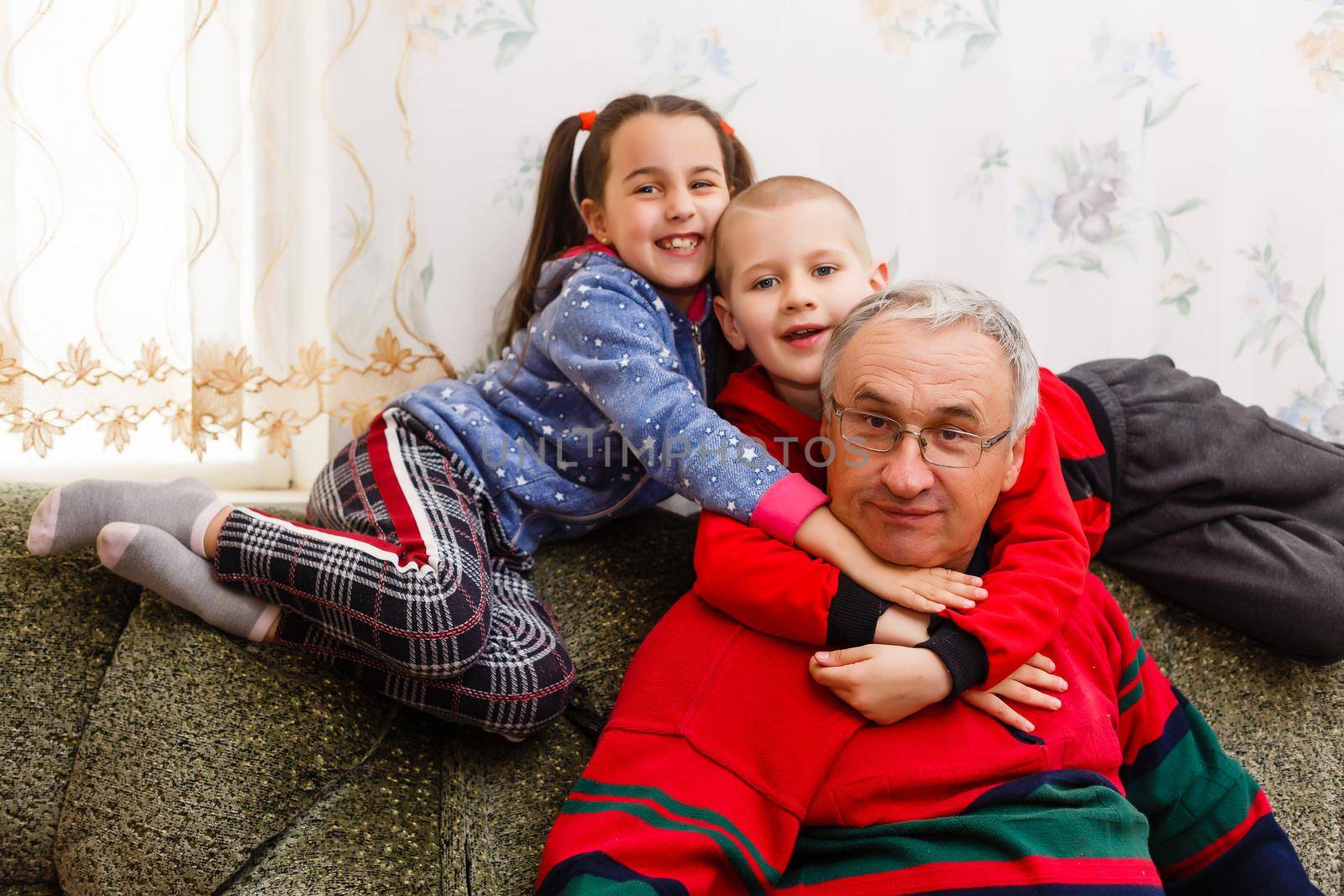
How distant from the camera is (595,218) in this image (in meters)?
Result: 1.75

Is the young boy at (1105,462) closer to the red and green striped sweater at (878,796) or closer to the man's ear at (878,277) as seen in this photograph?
the man's ear at (878,277)

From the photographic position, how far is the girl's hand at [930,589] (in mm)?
1269

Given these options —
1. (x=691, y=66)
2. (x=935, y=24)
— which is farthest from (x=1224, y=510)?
(x=691, y=66)

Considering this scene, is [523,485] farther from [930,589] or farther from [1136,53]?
[1136,53]

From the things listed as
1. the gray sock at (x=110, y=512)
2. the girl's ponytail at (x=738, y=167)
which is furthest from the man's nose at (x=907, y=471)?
the gray sock at (x=110, y=512)

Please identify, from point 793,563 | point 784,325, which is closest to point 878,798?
point 793,563

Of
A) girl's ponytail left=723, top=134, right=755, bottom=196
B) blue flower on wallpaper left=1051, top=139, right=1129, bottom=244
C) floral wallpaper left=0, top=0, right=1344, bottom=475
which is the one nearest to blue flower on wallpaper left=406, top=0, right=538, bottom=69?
floral wallpaper left=0, top=0, right=1344, bottom=475

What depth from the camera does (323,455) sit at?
1872 millimetres

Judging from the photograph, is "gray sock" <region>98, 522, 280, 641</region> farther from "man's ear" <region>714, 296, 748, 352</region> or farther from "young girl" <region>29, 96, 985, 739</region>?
"man's ear" <region>714, 296, 748, 352</region>

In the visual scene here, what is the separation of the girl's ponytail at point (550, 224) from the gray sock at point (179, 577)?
2.18 feet

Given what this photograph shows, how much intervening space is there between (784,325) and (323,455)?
927mm

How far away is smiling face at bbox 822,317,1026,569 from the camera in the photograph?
1246 mm

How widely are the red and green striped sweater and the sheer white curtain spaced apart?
2.64ft

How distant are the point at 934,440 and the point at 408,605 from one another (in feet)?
2.35
